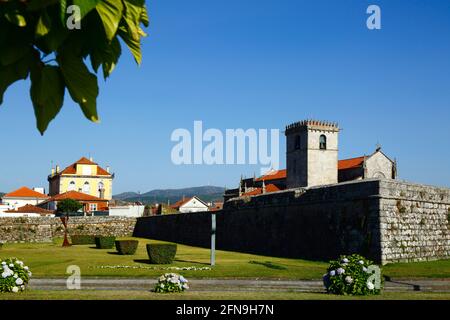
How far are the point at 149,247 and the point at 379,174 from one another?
5935 centimetres

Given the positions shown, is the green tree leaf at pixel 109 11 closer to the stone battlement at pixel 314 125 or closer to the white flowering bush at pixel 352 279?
the white flowering bush at pixel 352 279

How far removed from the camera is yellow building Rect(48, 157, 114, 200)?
95.6 metres

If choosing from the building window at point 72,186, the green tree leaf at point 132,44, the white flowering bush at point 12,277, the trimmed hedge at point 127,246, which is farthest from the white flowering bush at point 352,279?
the building window at point 72,186

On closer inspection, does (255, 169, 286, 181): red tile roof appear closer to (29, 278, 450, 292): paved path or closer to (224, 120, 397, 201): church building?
(224, 120, 397, 201): church building

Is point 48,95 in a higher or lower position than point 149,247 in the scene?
higher

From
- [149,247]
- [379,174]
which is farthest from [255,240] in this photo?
[379,174]

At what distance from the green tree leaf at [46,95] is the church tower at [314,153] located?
76.7 meters

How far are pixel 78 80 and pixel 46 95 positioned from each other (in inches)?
4.8

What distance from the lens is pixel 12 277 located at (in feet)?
38.4

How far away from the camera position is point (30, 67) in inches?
63.4

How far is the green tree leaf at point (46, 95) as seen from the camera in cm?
161

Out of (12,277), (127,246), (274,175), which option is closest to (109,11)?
(12,277)
